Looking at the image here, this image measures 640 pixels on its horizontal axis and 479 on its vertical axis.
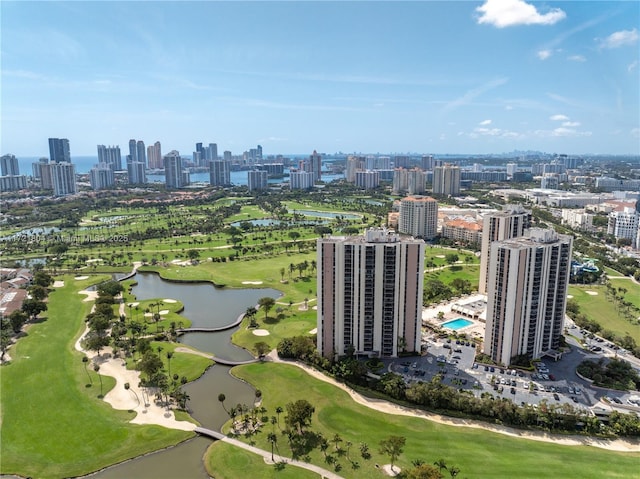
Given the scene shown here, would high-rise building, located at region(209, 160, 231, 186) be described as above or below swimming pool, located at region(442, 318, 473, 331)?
above

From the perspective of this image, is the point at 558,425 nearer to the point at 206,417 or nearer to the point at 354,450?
the point at 354,450

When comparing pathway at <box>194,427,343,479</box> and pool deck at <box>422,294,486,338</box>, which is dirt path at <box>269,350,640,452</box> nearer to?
pathway at <box>194,427,343,479</box>

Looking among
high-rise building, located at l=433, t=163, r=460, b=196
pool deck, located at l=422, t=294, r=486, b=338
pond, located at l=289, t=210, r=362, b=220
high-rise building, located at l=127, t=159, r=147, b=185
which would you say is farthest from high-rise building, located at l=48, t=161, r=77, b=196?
pool deck, located at l=422, t=294, r=486, b=338

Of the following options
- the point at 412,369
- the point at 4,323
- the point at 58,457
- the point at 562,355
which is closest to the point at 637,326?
the point at 562,355

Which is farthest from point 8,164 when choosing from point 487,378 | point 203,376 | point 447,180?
point 487,378

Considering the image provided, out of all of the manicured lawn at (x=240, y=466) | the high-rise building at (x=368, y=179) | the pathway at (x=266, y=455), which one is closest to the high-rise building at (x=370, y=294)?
the pathway at (x=266, y=455)

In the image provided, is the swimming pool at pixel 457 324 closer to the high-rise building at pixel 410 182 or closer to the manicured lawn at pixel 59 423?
the manicured lawn at pixel 59 423
